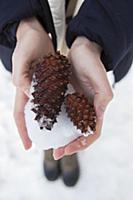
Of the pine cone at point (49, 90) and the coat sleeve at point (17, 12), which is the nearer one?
the pine cone at point (49, 90)

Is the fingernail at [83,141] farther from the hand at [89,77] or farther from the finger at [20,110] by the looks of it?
the finger at [20,110]

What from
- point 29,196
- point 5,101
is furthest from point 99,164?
point 5,101

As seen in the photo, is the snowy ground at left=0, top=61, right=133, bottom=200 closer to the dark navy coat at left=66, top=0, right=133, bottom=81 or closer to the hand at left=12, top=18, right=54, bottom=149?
the hand at left=12, top=18, right=54, bottom=149

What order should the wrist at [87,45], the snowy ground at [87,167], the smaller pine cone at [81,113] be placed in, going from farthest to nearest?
the snowy ground at [87,167]
the wrist at [87,45]
the smaller pine cone at [81,113]

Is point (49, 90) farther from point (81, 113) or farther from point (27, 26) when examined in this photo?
point (27, 26)

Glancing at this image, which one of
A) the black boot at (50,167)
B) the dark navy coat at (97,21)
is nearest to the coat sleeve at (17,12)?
the dark navy coat at (97,21)

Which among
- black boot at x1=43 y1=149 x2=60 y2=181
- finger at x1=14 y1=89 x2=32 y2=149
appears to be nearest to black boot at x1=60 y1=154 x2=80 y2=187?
black boot at x1=43 y1=149 x2=60 y2=181

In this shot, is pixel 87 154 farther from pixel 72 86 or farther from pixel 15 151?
pixel 72 86
